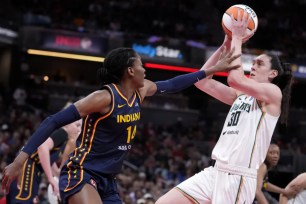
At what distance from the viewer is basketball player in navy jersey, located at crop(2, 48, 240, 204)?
4977 millimetres

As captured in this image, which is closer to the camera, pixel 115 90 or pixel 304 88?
pixel 115 90

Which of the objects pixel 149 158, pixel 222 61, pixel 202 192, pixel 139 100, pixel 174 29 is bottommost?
pixel 149 158

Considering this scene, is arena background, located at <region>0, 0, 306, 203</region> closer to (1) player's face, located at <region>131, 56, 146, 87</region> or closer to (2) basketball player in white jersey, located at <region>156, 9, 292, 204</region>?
(2) basketball player in white jersey, located at <region>156, 9, 292, 204</region>

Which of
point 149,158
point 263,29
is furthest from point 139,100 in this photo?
point 263,29

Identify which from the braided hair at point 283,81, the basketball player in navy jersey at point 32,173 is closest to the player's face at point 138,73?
the braided hair at point 283,81

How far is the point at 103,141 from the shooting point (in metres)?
5.15

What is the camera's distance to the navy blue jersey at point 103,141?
5.14m

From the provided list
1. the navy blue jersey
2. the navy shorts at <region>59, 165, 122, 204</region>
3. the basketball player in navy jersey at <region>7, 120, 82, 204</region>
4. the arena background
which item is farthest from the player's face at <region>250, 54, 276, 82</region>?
the arena background

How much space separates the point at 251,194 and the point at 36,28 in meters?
17.4

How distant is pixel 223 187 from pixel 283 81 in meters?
1.12

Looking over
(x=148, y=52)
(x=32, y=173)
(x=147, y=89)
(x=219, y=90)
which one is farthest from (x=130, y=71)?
(x=148, y=52)

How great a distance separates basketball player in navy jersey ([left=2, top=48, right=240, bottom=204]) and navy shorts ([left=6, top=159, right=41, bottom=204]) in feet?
8.77

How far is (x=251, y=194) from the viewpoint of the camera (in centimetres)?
562

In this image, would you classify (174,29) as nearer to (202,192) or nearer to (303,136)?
(303,136)
